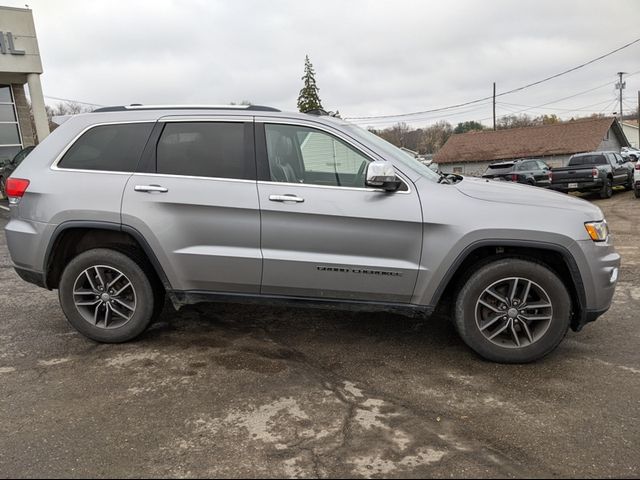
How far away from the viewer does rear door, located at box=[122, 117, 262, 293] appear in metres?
3.86

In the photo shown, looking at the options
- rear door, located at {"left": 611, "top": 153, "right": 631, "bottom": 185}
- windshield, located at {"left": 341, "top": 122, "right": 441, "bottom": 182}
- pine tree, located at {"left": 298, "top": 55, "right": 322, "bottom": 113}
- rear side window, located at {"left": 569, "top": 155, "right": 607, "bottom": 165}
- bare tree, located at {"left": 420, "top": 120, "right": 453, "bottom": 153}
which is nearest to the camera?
windshield, located at {"left": 341, "top": 122, "right": 441, "bottom": 182}

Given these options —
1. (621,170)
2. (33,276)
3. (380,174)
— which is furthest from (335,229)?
(621,170)

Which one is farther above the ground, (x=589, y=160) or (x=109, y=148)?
(x=109, y=148)

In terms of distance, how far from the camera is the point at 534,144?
43219 millimetres

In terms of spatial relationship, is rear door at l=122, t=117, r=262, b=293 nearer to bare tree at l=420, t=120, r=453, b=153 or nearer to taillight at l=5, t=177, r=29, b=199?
taillight at l=5, t=177, r=29, b=199

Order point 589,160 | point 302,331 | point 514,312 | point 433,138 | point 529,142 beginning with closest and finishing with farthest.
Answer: point 514,312
point 302,331
point 589,160
point 529,142
point 433,138

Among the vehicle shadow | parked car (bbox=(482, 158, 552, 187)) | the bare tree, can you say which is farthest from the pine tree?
the bare tree

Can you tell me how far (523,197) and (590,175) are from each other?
1462 centimetres

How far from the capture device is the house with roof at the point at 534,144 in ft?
134

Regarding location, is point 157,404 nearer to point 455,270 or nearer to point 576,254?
point 455,270

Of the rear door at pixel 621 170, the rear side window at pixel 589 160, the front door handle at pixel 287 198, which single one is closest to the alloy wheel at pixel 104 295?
Result: the front door handle at pixel 287 198

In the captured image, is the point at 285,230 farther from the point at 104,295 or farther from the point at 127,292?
the point at 104,295

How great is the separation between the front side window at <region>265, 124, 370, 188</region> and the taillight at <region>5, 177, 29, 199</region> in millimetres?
2093

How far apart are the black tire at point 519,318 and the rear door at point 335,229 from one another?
0.45 m
